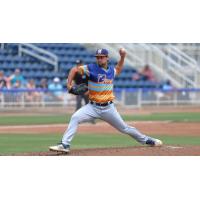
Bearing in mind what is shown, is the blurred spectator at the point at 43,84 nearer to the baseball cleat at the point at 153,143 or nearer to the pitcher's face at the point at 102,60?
the baseball cleat at the point at 153,143

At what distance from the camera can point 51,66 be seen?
3288 cm

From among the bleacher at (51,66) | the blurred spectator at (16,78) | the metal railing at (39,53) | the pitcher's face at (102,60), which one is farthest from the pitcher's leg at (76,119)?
the metal railing at (39,53)

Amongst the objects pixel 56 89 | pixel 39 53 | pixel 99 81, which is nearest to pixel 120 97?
pixel 56 89

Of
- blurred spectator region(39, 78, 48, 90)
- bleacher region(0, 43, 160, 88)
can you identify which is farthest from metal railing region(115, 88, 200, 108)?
blurred spectator region(39, 78, 48, 90)

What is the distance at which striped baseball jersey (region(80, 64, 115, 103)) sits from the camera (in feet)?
38.1

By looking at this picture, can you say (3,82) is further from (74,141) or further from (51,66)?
(74,141)

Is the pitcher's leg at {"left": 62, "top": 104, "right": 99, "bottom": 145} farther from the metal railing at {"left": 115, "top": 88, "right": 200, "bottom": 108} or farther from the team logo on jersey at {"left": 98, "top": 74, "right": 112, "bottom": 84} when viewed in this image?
the metal railing at {"left": 115, "top": 88, "right": 200, "bottom": 108}

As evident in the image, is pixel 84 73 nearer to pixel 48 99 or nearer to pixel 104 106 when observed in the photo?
pixel 104 106

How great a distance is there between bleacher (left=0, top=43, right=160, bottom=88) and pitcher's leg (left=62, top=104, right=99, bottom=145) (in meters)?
18.6

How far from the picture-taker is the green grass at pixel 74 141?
43.4 feet

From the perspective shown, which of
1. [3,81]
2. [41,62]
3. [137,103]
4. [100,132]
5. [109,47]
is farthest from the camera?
[109,47]

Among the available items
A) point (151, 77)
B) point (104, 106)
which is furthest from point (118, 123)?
point (151, 77)

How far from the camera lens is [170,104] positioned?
3203 cm

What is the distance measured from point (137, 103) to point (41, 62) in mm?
5060
